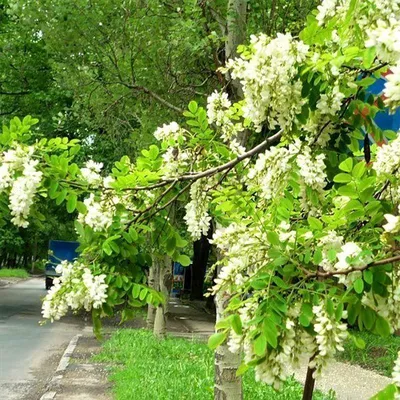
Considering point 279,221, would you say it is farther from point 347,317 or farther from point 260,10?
point 260,10

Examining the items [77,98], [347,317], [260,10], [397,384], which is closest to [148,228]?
[347,317]

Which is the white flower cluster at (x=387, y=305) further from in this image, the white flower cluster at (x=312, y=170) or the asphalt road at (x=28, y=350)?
the asphalt road at (x=28, y=350)

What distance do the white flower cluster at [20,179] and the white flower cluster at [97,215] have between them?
29cm

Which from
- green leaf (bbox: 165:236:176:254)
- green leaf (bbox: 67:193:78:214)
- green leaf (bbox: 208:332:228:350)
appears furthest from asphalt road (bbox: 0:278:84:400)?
green leaf (bbox: 208:332:228:350)

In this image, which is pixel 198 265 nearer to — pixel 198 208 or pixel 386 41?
pixel 198 208

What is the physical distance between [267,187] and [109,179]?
3.50ft

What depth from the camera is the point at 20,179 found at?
11.2 feet

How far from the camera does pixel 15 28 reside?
68.5ft

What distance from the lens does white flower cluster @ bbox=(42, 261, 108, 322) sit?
3400mm

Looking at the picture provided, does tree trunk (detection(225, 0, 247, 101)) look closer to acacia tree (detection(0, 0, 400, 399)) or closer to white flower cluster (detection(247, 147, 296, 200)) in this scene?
acacia tree (detection(0, 0, 400, 399))

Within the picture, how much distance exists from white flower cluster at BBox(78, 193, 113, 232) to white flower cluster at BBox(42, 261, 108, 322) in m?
0.24

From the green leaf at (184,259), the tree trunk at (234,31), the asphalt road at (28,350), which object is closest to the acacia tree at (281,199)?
the green leaf at (184,259)

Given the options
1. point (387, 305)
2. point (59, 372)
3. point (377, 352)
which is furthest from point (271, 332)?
point (377, 352)

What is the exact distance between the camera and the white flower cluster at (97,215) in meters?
3.61
